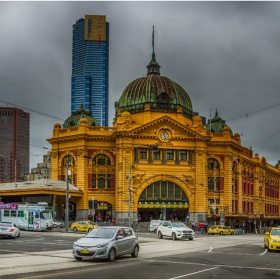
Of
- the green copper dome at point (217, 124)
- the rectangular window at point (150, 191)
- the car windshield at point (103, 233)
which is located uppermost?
the green copper dome at point (217, 124)

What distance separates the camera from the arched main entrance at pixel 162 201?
83.4 metres

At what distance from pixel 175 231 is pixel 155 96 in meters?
47.9

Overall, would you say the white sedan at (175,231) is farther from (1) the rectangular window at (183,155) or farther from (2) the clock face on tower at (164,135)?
(1) the rectangular window at (183,155)

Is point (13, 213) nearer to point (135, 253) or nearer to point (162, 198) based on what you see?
point (162, 198)

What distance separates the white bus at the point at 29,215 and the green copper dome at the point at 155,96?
33.2 meters

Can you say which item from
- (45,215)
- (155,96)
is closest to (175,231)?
(45,215)

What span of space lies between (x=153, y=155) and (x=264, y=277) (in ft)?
212

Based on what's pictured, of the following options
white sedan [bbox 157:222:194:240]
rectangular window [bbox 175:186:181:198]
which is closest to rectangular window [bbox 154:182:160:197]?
rectangular window [bbox 175:186:181:198]

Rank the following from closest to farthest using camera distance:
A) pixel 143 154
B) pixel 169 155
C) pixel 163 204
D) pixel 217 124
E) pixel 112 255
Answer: pixel 112 255, pixel 163 204, pixel 143 154, pixel 169 155, pixel 217 124

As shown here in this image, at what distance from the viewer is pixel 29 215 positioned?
199ft

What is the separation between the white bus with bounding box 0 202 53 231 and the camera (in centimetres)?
6000

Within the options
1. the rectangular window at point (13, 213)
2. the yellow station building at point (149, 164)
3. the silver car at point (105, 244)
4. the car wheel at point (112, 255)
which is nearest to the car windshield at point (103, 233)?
the silver car at point (105, 244)

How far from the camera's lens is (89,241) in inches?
981

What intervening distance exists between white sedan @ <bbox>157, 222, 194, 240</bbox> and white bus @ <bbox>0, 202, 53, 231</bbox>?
1722 cm
